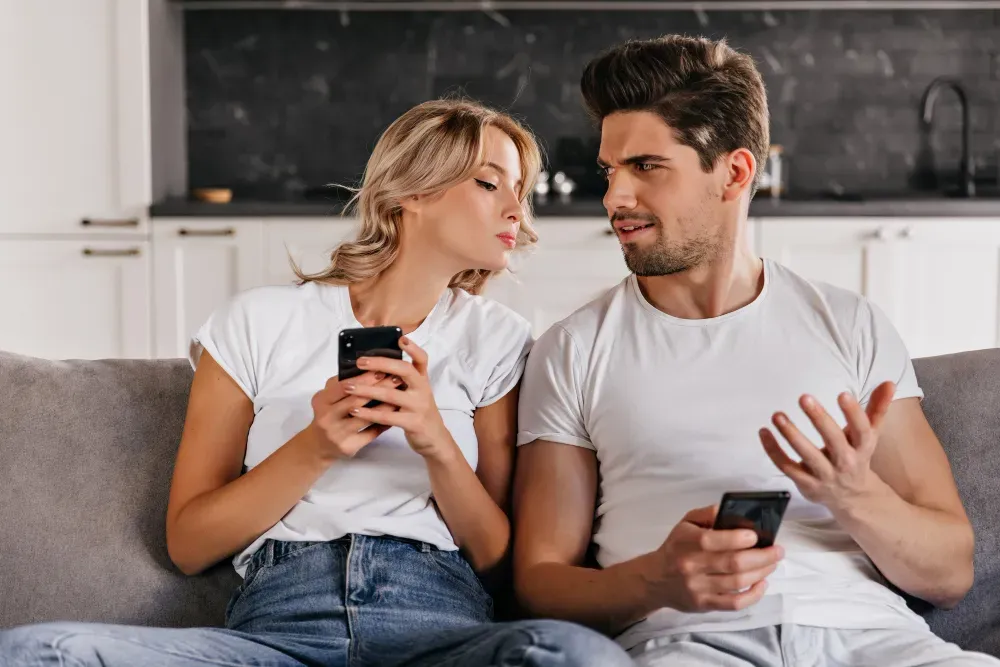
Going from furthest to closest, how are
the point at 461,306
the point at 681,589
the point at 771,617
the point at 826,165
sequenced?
the point at 826,165 < the point at 461,306 < the point at 771,617 < the point at 681,589

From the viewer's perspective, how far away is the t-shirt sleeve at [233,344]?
1.61 metres

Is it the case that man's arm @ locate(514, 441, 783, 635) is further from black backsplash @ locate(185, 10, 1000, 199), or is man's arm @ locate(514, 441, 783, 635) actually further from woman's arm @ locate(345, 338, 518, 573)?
black backsplash @ locate(185, 10, 1000, 199)

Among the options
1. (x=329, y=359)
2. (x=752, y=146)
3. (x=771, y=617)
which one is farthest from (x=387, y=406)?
(x=752, y=146)

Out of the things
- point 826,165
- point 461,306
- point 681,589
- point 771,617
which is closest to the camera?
point 681,589

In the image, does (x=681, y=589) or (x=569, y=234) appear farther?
(x=569, y=234)

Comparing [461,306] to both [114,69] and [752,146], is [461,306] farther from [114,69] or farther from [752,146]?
[114,69]

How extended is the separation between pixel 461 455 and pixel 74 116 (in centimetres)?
300

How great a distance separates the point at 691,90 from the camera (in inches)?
64.7

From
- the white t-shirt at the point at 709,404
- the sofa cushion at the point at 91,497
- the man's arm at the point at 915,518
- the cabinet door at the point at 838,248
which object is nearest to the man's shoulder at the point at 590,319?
the white t-shirt at the point at 709,404

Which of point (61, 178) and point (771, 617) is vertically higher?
point (61, 178)

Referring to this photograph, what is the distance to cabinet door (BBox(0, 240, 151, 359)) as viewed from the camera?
158 inches

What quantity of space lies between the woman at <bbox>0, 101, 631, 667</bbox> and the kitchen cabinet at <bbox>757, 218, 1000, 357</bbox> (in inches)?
90.1

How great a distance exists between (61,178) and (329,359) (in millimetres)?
2766

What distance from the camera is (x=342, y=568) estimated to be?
→ 149 cm
